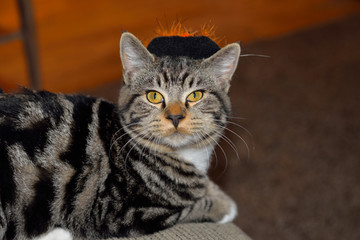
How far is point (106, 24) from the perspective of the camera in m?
3.57

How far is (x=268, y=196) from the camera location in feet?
7.79

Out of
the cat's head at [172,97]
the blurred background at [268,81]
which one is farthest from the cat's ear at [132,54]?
the blurred background at [268,81]

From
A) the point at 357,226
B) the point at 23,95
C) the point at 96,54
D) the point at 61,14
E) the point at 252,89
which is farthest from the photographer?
the point at 61,14

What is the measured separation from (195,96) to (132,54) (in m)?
0.22

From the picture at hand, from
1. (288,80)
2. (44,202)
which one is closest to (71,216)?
(44,202)

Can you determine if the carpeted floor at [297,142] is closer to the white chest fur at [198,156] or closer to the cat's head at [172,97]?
the white chest fur at [198,156]

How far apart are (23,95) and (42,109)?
0.08 metres

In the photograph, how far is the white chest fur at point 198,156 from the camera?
140cm

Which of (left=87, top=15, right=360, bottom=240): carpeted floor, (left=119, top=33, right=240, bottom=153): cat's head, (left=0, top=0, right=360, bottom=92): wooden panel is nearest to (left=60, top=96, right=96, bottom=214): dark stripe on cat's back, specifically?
(left=119, top=33, right=240, bottom=153): cat's head

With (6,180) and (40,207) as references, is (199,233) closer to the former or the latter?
(40,207)

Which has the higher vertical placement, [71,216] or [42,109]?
[42,109]

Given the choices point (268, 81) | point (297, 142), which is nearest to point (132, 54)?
point (297, 142)

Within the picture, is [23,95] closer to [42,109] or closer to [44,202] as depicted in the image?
[42,109]

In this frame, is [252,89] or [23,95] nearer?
[23,95]
